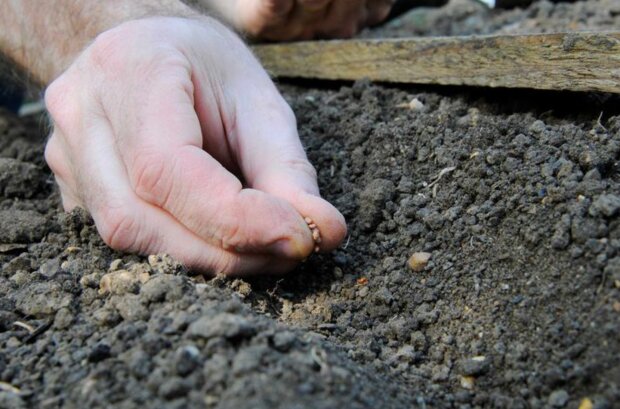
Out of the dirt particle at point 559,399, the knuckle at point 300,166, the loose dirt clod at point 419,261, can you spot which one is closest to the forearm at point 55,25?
the knuckle at point 300,166

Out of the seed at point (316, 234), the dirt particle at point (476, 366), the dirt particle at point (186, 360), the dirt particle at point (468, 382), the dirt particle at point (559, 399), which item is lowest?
the dirt particle at point (468, 382)

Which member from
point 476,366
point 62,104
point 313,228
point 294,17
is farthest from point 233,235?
point 294,17

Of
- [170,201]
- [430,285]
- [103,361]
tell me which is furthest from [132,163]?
[430,285]

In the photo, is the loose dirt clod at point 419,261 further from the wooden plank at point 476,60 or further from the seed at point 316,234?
the wooden plank at point 476,60

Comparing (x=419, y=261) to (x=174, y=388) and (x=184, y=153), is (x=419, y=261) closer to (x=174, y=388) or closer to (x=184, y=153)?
(x=184, y=153)

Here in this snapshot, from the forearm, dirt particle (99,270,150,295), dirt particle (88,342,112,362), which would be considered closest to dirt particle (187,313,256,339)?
dirt particle (88,342,112,362)

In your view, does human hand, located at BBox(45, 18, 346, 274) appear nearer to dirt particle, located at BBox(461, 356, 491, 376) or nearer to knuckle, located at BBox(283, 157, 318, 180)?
knuckle, located at BBox(283, 157, 318, 180)
